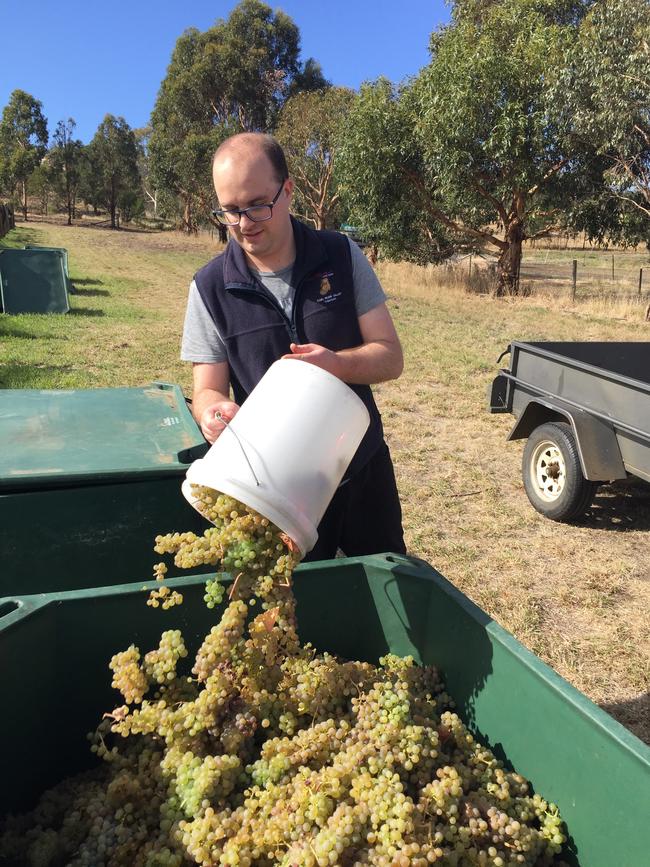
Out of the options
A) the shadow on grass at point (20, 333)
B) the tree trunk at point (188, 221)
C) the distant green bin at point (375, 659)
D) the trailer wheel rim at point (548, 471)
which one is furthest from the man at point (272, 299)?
the tree trunk at point (188, 221)

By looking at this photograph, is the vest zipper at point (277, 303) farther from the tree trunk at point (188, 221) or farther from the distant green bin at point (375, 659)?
the tree trunk at point (188, 221)

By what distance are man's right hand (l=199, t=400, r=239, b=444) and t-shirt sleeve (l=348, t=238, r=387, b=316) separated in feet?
2.15

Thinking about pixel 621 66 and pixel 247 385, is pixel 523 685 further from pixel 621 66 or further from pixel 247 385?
pixel 621 66

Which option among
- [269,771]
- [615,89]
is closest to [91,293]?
[615,89]

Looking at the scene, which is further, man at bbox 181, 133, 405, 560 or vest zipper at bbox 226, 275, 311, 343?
vest zipper at bbox 226, 275, 311, 343

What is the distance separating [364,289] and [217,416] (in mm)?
792

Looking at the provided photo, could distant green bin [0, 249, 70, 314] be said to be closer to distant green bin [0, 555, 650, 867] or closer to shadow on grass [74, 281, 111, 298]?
shadow on grass [74, 281, 111, 298]

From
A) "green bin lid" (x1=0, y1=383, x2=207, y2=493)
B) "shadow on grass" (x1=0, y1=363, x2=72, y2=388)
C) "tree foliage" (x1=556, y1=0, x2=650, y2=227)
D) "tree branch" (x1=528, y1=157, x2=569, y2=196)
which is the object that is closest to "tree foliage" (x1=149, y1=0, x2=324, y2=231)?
"tree branch" (x1=528, y1=157, x2=569, y2=196)

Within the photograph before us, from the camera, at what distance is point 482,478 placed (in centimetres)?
572

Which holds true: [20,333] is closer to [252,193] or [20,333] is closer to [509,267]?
[252,193]

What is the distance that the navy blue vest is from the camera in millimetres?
2164

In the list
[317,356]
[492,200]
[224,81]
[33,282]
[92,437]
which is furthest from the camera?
[224,81]

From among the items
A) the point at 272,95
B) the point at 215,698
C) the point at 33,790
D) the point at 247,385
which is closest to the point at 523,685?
the point at 215,698

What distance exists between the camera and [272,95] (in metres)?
45.1
